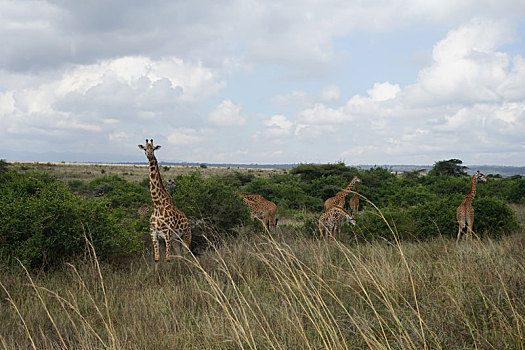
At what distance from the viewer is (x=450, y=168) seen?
3177 centimetres

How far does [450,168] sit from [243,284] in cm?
3046

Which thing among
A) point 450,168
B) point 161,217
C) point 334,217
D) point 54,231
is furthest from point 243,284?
point 450,168

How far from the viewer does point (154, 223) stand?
6.82 meters

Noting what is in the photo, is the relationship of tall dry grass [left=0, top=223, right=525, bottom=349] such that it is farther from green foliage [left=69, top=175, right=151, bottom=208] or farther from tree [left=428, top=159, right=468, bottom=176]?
tree [left=428, top=159, right=468, bottom=176]

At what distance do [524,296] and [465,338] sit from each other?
1.09 m

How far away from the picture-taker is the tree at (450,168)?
31631mm

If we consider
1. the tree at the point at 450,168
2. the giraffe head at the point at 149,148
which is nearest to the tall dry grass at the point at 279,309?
the giraffe head at the point at 149,148

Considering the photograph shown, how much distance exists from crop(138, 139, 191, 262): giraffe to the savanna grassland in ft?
1.54

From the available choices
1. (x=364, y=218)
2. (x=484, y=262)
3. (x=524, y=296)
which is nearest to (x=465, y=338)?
(x=524, y=296)

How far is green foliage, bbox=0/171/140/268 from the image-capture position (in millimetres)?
6355

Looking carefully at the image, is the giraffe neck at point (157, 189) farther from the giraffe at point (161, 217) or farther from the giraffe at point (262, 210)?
the giraffe at point (262, 210)

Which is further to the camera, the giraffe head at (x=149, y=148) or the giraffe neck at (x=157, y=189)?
the giraffe neck at (x=157, y=189)

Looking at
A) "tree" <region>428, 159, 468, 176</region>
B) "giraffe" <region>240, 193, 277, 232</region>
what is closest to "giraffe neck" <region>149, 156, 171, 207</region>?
"giraffe" <region>240, 193, 277, 232</region>

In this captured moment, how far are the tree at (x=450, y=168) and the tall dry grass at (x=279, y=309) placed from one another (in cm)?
2710
